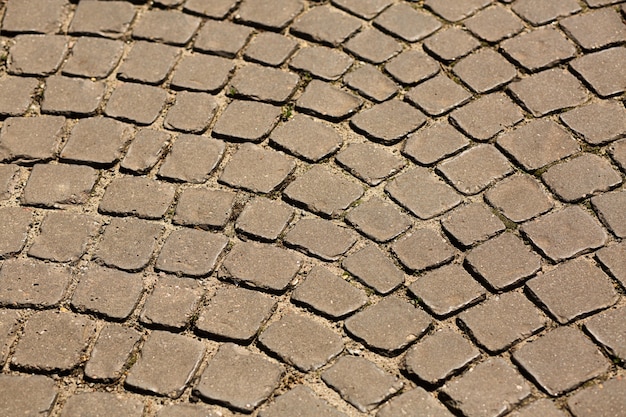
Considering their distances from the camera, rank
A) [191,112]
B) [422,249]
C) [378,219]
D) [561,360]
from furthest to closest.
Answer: [191,112], [378,219], [422,249], [561,360]

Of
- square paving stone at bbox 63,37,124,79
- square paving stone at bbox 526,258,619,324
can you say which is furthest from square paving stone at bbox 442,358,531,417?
square paving stone at bbox 63,37,124,79

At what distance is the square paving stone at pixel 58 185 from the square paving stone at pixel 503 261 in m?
1.62

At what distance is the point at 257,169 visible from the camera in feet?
11.9

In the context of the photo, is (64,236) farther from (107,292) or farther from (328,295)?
(328,295)

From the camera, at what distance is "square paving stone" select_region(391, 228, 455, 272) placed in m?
3.31

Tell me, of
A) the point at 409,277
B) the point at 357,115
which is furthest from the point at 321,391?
the point at 357,115

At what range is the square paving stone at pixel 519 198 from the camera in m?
3.46

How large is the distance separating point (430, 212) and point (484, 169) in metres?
0.33

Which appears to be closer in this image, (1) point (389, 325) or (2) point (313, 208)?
(1) point (389, 325)

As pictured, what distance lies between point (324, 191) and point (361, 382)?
0.91 m

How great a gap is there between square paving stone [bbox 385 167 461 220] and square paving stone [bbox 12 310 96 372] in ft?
Result: 4.39

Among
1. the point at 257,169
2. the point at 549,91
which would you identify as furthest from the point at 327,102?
the point at 549,91

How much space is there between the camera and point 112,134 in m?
3.78

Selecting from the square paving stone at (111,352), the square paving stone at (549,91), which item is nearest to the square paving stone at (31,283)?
the square paving stone at (111,352)
